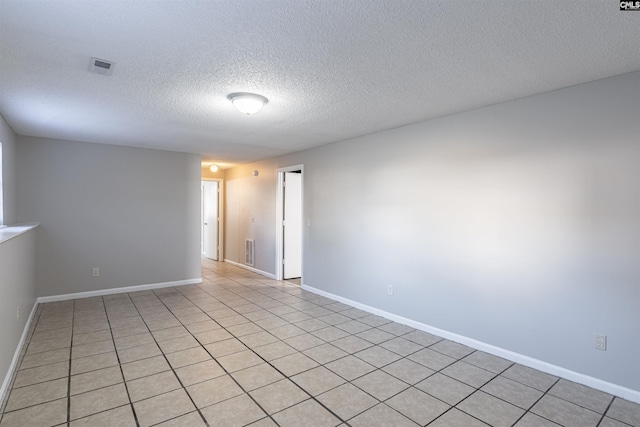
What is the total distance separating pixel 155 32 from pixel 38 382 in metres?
2.69

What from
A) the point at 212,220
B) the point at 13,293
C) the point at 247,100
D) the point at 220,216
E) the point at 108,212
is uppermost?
the point at 247,100

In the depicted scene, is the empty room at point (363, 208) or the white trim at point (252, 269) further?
the white trim at point (252, 269)

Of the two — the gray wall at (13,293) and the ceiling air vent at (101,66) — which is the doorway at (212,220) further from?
the ceiling air vent at (101,66)

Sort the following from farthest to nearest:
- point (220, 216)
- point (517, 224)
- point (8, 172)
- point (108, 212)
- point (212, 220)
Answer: point (212, 220)
point (220, 216)
point (108, 212)
point (8, 172)
point (517, 224)

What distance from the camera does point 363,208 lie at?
4395 millimetres

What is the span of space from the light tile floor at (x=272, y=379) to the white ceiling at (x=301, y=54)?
232cm

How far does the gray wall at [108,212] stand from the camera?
4.57 meters

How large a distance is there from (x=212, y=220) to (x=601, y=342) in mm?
7757

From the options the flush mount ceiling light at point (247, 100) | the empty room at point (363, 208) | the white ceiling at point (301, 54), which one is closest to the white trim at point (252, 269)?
the empty room at point (363, 208)

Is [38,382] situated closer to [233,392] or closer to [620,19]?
[233,392]

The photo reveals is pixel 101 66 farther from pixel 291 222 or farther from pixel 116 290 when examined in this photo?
pixel 291 222

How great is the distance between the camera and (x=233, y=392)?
238 centimetres

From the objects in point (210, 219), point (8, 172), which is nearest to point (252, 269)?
point (210, 219)

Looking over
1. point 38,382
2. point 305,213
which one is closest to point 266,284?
point 305,213
